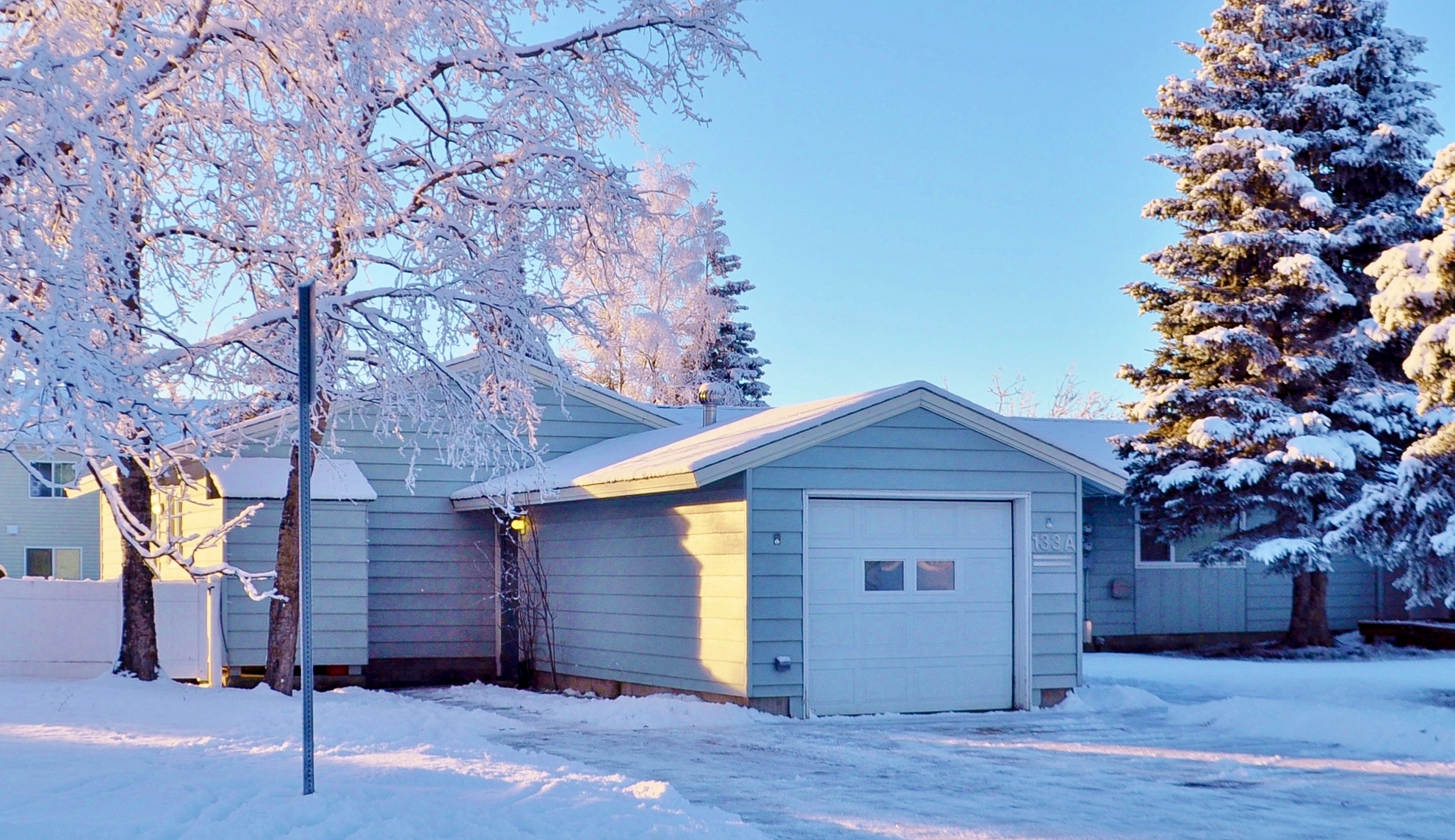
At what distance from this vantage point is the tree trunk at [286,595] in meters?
14.1

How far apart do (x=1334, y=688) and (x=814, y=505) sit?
6648 mm

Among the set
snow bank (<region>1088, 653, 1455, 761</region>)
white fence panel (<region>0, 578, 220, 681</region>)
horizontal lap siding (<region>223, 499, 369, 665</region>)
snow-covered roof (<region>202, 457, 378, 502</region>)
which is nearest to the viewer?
snow bank (<region>1088, 653, 1455, 761</region>)

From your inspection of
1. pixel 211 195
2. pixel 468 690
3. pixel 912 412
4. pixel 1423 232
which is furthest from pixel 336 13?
pixel 1423 232

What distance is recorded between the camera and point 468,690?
1731cm

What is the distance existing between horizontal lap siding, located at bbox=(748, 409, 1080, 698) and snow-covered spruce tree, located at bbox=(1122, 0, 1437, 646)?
20.7 feet

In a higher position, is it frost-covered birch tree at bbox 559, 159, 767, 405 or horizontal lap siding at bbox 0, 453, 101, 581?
frost-covered birch tree at bbox 559, 159, 767, 405

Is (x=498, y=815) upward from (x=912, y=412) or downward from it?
downward

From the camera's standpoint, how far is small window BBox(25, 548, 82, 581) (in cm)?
3747

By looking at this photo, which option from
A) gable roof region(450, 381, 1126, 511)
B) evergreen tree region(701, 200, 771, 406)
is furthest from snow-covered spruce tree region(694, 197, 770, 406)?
gable roof region(450, 381, 1126, 511)

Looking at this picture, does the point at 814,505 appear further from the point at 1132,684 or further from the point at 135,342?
the point at 135,342

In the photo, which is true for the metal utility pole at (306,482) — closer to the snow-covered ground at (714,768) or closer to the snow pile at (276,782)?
the snow pile at (276,782)

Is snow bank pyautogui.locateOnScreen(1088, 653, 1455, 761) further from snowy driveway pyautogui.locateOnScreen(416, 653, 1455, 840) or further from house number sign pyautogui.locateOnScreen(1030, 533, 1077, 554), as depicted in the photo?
house number sign pyautogui.locateOnScreen(1030, 533, 1077, 554)

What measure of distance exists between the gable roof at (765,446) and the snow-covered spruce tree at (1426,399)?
108 inches

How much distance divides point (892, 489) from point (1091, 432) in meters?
11.5
